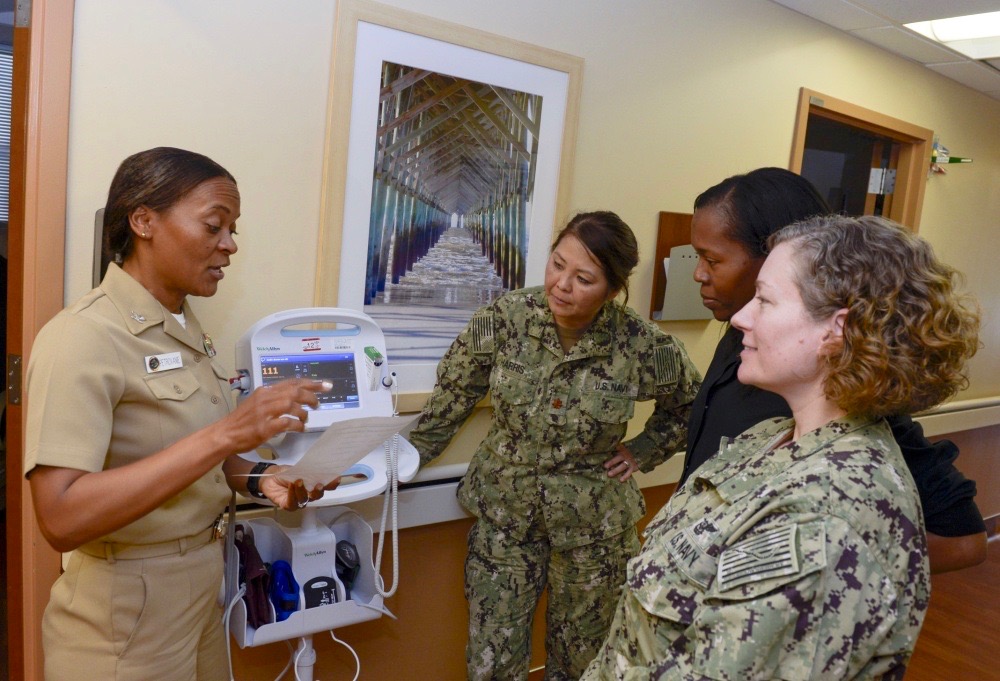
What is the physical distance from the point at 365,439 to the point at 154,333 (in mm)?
406

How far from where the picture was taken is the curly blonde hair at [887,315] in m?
0.92

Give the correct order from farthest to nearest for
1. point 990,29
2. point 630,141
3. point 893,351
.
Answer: point 990,29 < point 630,141 < point 893,351

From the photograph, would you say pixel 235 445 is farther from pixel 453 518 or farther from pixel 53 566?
pixel 453 518

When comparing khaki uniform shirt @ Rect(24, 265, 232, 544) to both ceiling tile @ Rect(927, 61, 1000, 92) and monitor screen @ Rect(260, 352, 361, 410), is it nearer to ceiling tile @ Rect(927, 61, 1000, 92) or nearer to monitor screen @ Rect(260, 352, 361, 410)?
monitor screen @ Rect(260, 352, 361, 410)

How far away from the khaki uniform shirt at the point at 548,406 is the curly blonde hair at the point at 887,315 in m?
0.97

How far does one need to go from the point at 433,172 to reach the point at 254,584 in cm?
117

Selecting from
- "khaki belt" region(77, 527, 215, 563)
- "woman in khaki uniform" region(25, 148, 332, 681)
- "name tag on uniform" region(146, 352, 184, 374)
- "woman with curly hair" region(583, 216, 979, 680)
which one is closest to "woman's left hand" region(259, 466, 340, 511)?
"woman in khaki uniform" region(25, 148, 332, 681)

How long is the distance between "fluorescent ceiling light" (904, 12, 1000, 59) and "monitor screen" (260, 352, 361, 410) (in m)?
2.76

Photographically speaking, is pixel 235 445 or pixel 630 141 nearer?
pixel 235 445

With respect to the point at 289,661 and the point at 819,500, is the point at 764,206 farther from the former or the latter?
the point at 289,661

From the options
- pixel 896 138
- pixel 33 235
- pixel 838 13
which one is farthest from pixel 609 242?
pixel 896 138

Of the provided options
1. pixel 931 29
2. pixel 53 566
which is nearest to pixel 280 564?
pixel 53 566

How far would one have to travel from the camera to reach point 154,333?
124 centimetres

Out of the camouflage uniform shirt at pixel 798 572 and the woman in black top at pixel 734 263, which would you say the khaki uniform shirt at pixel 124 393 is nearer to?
the camouflage uniform shirt at pixel 798 572
